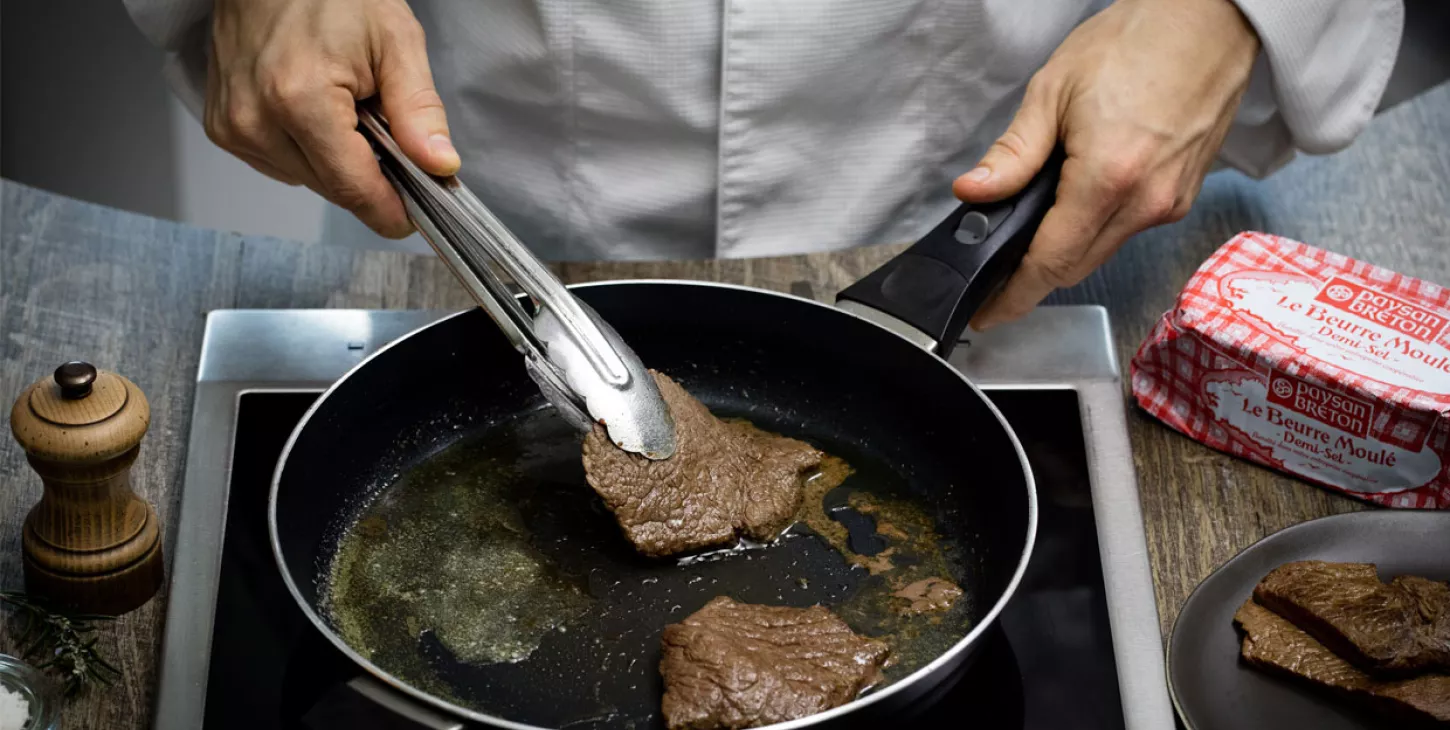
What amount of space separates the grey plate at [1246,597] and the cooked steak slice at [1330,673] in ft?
0.04

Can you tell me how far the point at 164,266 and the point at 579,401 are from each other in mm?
581

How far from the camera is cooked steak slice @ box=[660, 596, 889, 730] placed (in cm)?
90

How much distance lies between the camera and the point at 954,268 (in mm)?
1132

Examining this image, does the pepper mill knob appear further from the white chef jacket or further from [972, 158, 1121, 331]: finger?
[972, 158, 1121, 331]: finger

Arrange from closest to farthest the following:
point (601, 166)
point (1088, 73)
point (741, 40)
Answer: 1. point (1088, 73)
2. point (741, 40)
3. point (601, 166)

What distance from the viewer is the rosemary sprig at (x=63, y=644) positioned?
0.97 metres

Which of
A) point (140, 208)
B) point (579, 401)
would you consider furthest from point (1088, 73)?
point (140, 208)

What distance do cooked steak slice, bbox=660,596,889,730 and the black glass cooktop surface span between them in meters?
0.06

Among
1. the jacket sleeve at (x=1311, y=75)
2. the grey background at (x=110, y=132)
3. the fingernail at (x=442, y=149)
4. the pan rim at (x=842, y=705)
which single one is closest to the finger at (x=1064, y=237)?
the pan rim at (x=842, y=705)

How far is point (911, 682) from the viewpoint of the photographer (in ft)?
2.72

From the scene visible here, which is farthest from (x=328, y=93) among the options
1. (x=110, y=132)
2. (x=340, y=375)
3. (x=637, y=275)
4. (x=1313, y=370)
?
(x=110, y=132)

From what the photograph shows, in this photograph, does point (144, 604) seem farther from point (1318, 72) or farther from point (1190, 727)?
point (1318, 72)

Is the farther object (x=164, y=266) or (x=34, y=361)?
(x=164, y=266)

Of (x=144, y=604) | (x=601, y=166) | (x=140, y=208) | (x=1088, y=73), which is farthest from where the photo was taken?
(x=140, y=208)
